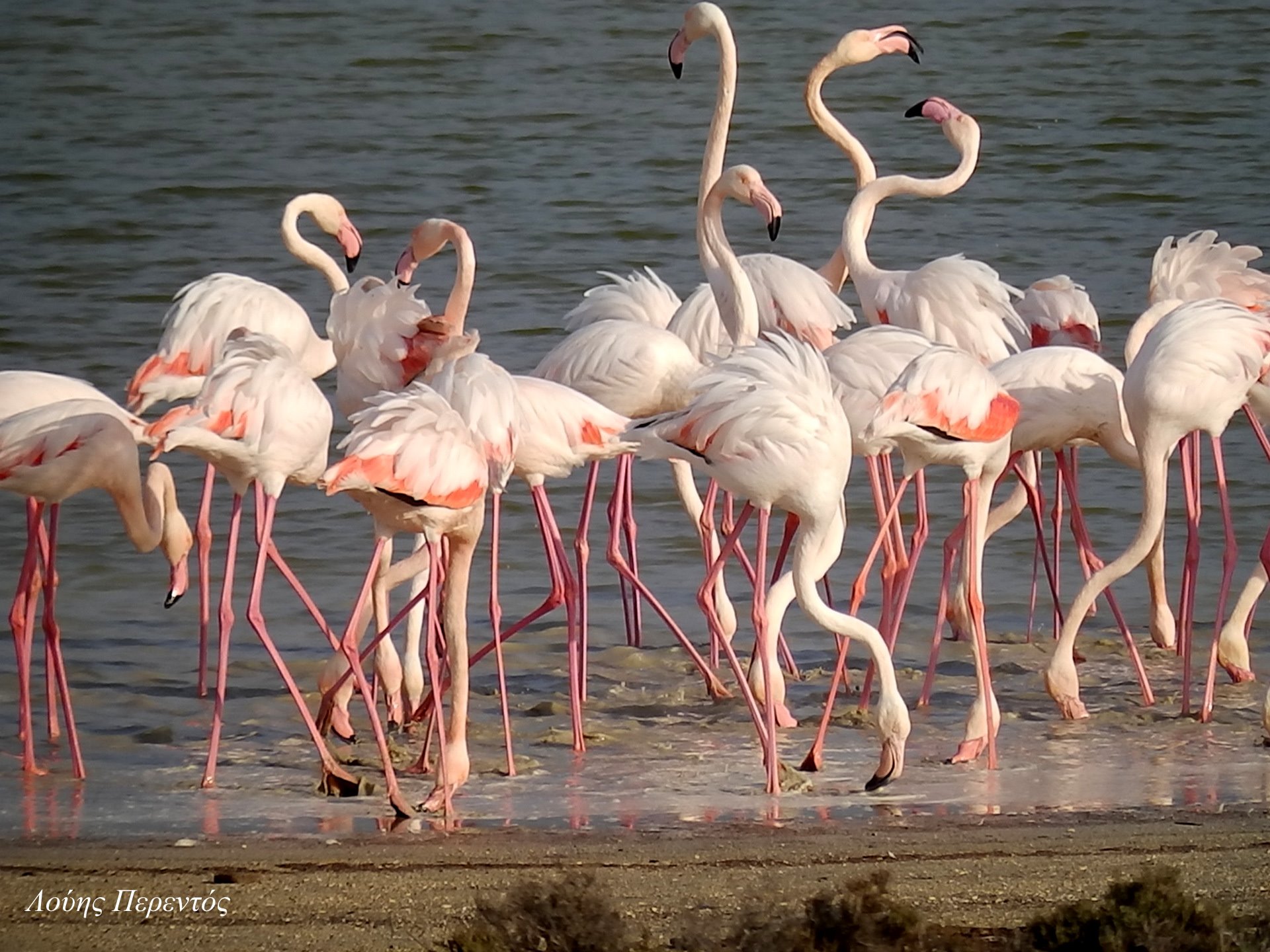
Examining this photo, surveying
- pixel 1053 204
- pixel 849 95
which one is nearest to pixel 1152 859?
pixel 1053 204

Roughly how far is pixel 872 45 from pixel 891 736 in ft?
9.98

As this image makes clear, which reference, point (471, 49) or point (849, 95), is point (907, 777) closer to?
point (849, 95)

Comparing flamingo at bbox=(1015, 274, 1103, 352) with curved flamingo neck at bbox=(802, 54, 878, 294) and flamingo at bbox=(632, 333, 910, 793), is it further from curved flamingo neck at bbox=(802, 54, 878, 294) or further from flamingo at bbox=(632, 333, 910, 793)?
flamingo at bbox=(632, 333, 910, 793)

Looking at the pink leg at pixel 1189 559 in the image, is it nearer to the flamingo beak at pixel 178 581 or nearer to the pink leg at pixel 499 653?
the pink leg at pixel 499 653

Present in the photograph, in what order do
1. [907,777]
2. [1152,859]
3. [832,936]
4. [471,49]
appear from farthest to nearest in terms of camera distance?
[471,49]
[907,777]
[1152,859]
[832,936]

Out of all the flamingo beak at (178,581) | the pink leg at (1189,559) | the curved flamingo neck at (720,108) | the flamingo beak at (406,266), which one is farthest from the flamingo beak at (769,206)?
the flamingo beak at (178,581)

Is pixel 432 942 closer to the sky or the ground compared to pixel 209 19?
closer to the ground

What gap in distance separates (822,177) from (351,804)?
10.1 meters

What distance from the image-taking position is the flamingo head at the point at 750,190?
5879mm

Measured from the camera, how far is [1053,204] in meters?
13.8

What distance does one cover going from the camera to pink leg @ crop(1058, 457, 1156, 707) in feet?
20.1

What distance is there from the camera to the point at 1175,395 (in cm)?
572

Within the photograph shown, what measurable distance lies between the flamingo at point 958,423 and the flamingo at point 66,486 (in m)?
1.89

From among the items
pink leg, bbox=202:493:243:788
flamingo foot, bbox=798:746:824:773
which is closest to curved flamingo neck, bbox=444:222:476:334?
pink leg, bbox=202:493:243:788
